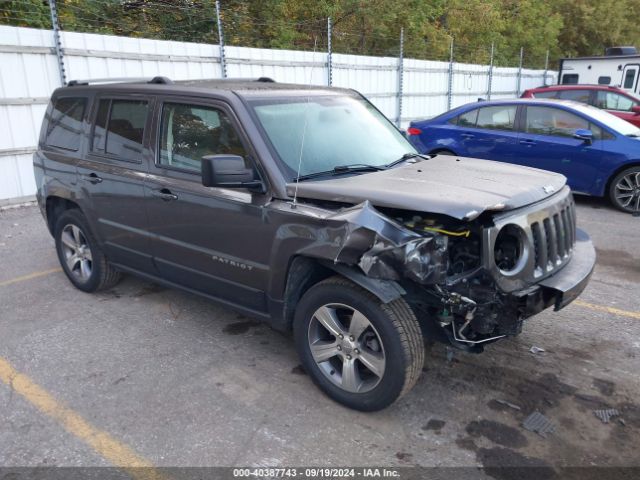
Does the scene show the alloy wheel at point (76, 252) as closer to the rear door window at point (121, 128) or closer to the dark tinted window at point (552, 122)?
the rear door window at point (121, 128)

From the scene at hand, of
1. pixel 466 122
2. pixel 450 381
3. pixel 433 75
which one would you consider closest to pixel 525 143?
pixel 466 122

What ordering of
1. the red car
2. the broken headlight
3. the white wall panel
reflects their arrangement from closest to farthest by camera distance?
1. the broken headlight
2. the white wall panel
3. the red car

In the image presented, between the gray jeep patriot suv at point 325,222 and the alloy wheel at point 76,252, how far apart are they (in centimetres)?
33

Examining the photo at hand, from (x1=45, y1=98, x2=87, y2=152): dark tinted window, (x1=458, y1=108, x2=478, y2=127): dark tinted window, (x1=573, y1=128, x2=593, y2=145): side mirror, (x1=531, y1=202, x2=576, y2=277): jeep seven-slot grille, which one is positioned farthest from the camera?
(x1=458, y1=108, x2=478, y2=127): dark tinted window

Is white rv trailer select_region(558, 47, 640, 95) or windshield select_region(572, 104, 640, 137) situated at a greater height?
white rv trailer select_region(558, 47, 640, 95)

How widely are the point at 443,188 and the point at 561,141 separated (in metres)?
5.75

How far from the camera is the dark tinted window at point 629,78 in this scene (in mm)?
16156

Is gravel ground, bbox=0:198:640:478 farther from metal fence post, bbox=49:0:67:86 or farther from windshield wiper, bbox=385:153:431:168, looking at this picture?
metal fence post, bbox=49:0:67:86

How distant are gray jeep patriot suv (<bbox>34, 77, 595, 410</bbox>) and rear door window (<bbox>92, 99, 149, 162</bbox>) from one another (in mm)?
15

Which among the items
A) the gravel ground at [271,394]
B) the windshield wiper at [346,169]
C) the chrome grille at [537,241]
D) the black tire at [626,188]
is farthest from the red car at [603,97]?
the windshield wiper at [346,169]

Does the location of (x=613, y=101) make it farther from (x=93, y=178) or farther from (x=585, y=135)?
(x=93, y=178)

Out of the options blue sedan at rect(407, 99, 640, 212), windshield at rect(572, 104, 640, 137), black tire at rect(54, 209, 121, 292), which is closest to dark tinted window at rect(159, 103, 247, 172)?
black tire at rect(54, 209, 121, 292)

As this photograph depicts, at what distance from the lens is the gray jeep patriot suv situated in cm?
Result: 295

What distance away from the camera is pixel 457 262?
3070 millimetres
